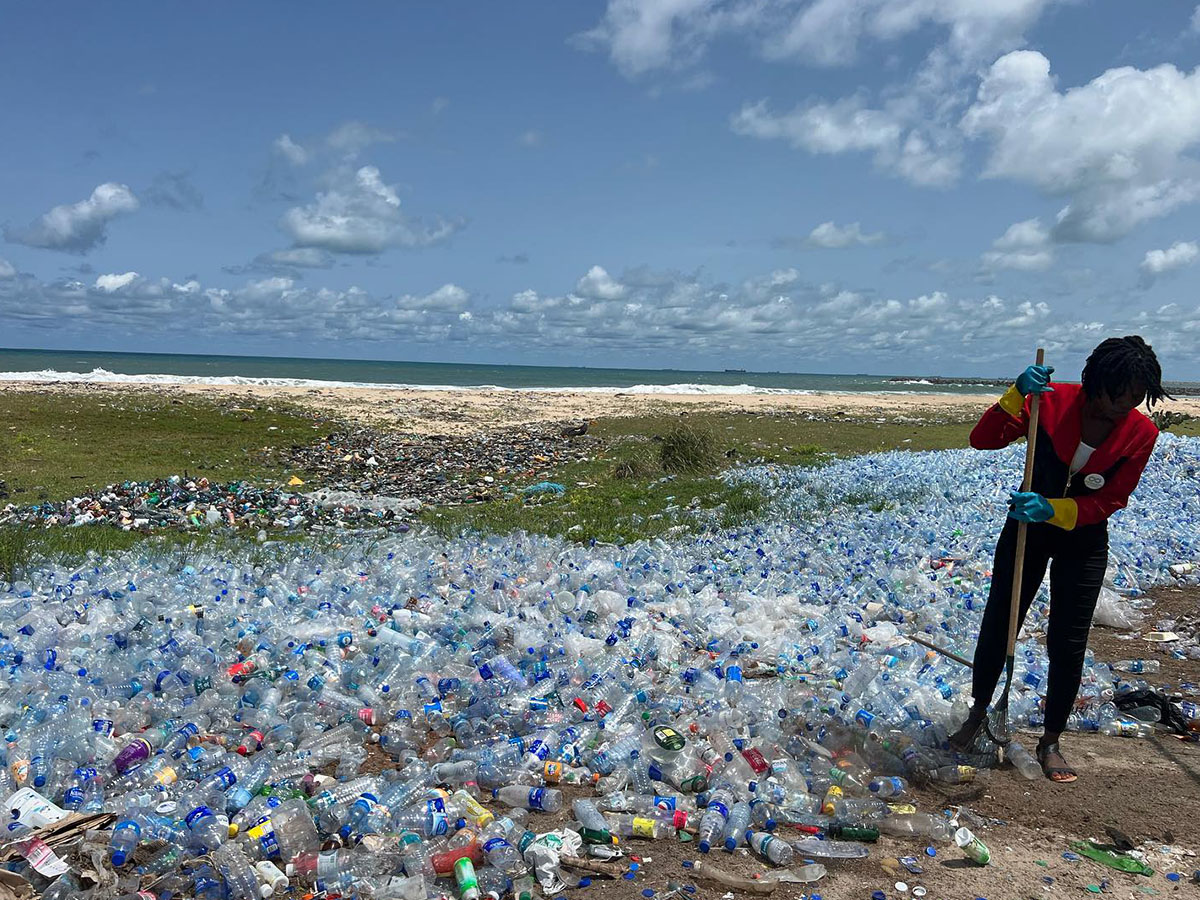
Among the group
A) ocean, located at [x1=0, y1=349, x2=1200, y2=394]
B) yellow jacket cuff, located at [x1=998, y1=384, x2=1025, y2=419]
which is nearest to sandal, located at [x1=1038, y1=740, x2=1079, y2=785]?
yellow jacket cuff, located at [x1=998, y1=384, x2=1025, y2=419]

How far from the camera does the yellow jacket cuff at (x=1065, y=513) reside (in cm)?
383

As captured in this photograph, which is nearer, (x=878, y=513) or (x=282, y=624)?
(x=282, y=624)

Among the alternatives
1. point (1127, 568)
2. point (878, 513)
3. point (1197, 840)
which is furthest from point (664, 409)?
point (1197, 840)

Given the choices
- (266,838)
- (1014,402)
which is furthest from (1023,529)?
(266,838)

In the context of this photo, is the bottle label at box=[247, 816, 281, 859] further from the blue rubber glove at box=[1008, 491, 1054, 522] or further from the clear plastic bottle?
the blue rubber glove at box=[1008, 491, 1054, 522]

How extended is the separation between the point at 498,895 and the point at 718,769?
4.49 ft

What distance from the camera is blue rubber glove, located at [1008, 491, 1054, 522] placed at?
3.86 m

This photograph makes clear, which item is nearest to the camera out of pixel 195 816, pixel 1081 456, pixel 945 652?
pixel 195 816

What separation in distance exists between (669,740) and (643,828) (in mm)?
682

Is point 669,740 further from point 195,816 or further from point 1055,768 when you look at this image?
point 195,816

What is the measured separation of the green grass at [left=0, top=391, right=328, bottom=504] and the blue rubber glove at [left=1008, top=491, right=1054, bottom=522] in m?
12.3

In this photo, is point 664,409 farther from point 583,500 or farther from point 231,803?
point 231,803

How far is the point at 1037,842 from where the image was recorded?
11.9ft

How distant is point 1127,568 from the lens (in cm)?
784
